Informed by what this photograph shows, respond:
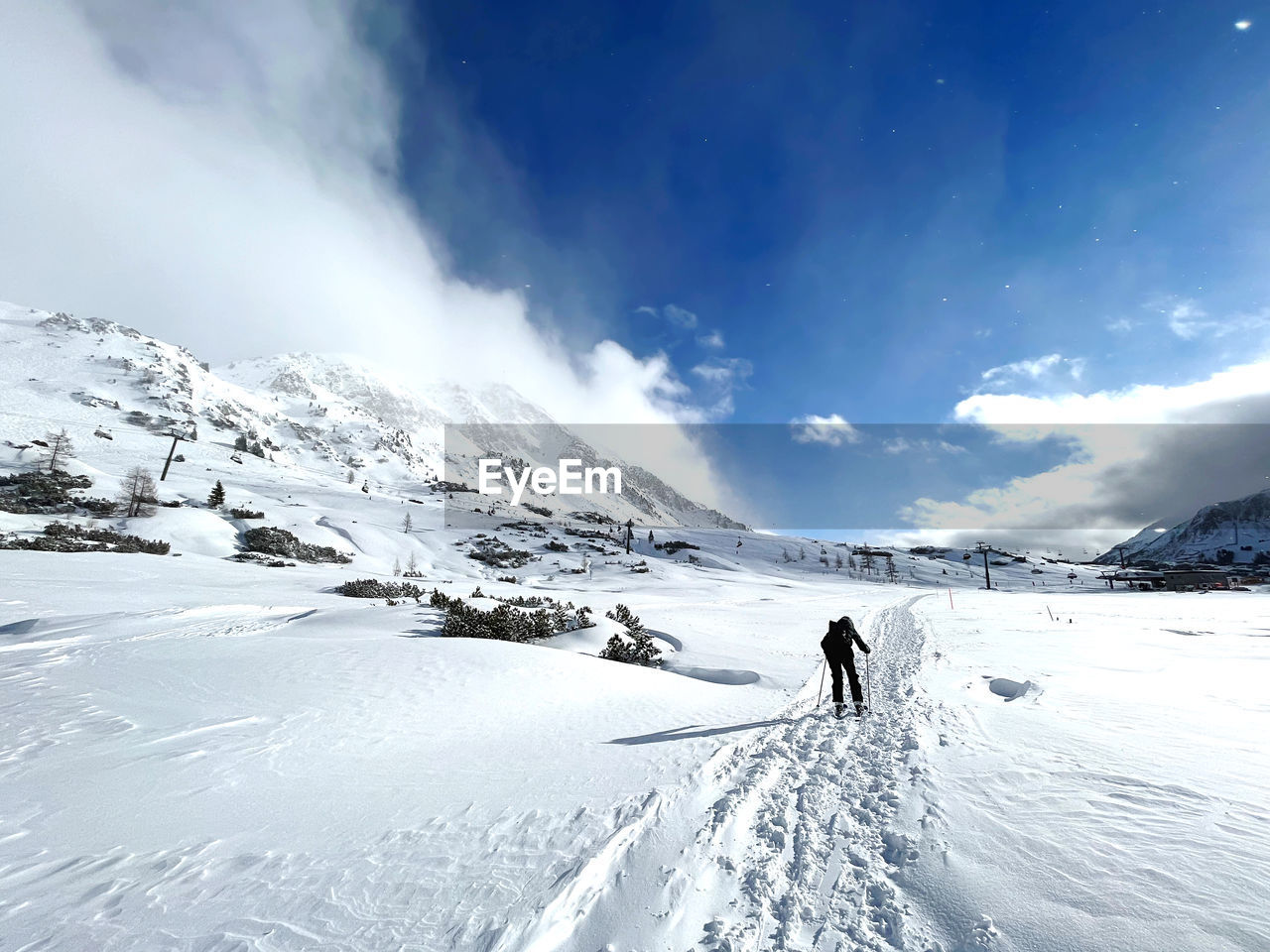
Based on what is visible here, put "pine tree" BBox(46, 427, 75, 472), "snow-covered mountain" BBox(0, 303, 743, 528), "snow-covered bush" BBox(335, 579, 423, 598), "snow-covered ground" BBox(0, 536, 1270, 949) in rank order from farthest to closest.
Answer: "snow-covered mountain" BBox(0, 303, 743, 528) → "pine tree" BBox(46, 427, 75, 472) → "snow-covered bush" BBox(335, 579, 423, 598) → "snow-covered ground" BBox(0, 536, 1270, 949)

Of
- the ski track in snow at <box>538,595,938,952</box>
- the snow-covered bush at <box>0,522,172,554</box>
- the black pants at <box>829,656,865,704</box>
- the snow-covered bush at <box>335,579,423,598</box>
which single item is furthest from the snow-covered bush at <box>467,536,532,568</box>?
the ski track in snow at <box>538,595,938,952</box>

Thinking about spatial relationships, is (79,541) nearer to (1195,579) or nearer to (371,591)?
(371,591)

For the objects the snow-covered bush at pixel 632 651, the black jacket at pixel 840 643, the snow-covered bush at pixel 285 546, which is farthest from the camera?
the snow-covered bush at pixel 285 546

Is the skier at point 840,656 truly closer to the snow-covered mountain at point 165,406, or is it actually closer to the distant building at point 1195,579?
the distant building at point 1195,579

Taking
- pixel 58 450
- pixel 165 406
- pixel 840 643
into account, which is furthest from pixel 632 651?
pixel 165 406

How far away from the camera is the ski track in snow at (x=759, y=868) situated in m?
2.76

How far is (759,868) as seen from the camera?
3465mm

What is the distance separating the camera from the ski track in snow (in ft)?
9.05

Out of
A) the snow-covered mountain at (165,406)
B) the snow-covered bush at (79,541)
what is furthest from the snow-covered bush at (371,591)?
the snow-covered mountain at (165,406)

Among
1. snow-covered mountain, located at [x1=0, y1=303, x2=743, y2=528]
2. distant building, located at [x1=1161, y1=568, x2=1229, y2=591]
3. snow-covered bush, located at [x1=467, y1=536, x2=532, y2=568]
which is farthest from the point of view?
snow-covered mountain, located at [x1=0, y1=303, x2=743, y2=528]

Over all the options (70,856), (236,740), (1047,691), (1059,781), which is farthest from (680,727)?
(1047,691)

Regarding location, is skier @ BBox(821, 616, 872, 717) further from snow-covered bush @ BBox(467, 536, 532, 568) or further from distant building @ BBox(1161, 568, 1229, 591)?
distant building @ BBox(1161, 568, 1229, 591)

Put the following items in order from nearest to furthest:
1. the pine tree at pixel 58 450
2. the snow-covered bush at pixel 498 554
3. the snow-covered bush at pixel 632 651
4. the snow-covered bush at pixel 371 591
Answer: the snow-covered bush at pixel 632 651, the snow-covered bush at pixel 371 591, the pine tree at pixel 58 450, the snow-covered bush at pixel 498 554

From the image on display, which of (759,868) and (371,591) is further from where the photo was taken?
(371,591)
